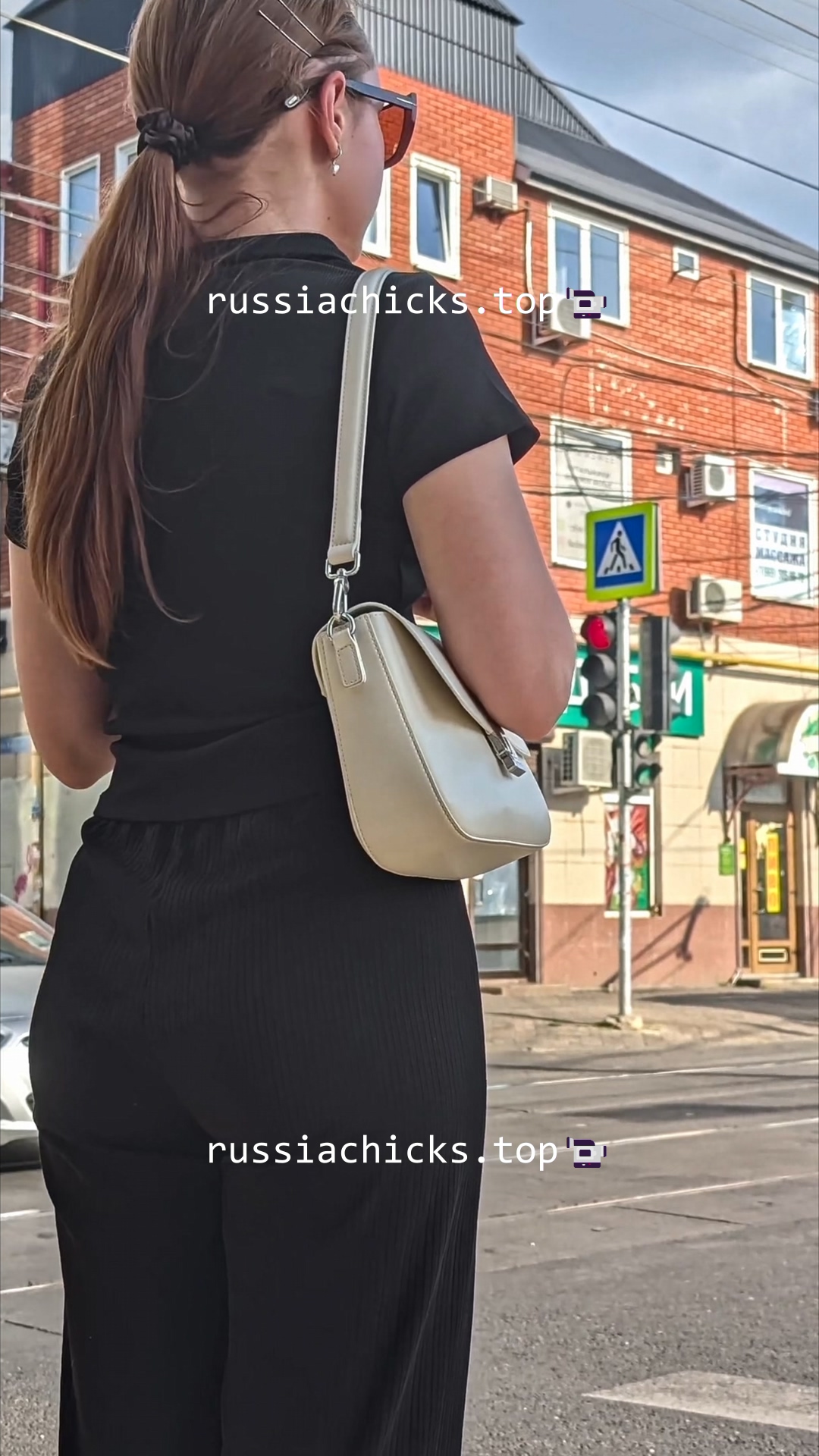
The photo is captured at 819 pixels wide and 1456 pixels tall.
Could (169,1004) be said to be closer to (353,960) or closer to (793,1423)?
(353,960)

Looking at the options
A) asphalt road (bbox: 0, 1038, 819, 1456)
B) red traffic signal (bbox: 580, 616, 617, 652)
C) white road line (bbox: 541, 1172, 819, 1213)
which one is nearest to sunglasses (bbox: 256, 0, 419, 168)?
asphalt road (bbox: 0, 1038, 819, 1456)

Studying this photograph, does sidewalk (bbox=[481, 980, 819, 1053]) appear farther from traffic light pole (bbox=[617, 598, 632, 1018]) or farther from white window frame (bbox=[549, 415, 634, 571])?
white window frame (bbox=[549, 415, 634, 571])

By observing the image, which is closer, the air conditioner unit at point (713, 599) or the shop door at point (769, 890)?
the air conditioner unit at point (713, 599)

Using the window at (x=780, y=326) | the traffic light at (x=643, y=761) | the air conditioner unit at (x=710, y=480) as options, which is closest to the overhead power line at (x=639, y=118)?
the traffic light at (x=643, y=761)

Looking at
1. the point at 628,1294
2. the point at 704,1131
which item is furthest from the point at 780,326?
the point at 628,1294

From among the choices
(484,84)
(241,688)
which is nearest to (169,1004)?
(241,688)

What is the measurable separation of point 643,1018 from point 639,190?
9.65 metres

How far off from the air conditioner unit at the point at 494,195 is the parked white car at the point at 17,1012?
450 inches

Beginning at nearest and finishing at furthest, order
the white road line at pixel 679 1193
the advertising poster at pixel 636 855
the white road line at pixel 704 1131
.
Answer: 1. the white road line at pixel 679 1193
2. the white road line at pixel 704 1131
3. the advertising poster at pixel 636 855

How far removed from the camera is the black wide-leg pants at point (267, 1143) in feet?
4.17

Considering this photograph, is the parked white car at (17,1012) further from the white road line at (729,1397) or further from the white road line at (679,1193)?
the white road line at (729,1397)

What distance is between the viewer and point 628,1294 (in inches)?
209

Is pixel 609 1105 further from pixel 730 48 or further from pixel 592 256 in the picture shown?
→ pixel 592 256

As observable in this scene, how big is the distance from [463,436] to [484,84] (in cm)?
1855
